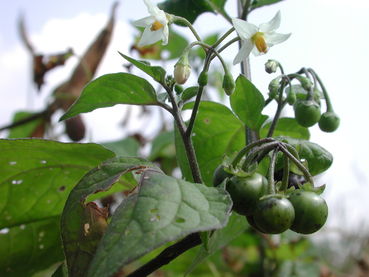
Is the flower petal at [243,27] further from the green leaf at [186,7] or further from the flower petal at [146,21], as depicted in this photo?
the green leaf at [186,7]

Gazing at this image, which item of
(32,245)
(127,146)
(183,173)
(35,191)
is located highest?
(183,173)

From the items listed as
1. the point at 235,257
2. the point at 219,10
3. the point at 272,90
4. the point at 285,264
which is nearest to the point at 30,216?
the point at 272,90

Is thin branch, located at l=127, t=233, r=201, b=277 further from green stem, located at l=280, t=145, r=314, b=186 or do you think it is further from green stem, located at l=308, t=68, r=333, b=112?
green stem, located at l=308, t=68, r=333, b=112

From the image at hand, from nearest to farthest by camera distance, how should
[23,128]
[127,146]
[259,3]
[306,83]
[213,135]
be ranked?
[306,83], [213,135], [259,3], [127,146], [23,128]

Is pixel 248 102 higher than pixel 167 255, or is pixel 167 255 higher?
pixel 248 102

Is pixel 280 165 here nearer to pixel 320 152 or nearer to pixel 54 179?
pixel 320 152

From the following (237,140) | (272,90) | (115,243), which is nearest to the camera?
(115,243)

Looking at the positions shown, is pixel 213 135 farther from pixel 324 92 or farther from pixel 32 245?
pixel 32 245

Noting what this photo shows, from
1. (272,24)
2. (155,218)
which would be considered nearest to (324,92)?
(272,24)
